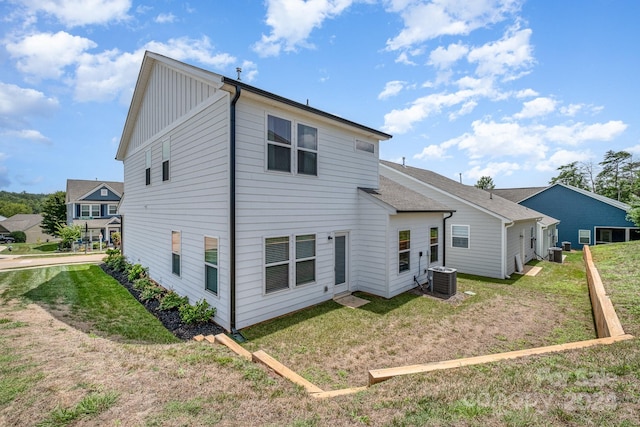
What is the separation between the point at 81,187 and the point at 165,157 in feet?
109

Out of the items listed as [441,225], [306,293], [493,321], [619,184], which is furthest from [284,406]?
[619,184]

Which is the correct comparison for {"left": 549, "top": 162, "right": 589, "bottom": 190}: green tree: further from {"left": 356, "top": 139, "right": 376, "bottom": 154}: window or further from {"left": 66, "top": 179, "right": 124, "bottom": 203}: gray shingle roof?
{"left": 66, "top": 179, "right": 124, "bottom": 203}: gray shingle roof

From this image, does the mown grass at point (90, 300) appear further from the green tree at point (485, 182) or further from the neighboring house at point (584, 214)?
the green tree at point (485, 182)

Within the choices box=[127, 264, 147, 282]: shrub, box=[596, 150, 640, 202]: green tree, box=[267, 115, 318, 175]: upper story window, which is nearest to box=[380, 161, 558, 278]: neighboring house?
box=[267, 115, 318, 175]: upper story window

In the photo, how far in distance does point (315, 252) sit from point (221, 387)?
4.55 m

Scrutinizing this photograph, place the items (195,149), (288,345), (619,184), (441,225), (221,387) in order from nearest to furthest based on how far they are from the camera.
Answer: (221,387) → (288,345) → (195,149) → (441,225) → (619,184)

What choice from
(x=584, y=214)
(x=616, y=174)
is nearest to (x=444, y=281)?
(x=584, y=214)

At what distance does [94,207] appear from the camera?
31703mm

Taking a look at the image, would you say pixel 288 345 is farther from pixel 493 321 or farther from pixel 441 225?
pixel 441 225

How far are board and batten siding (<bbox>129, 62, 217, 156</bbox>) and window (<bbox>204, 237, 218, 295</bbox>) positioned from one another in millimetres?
3568

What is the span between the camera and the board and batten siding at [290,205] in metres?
6.08

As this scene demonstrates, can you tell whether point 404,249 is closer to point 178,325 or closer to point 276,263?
point 276,263

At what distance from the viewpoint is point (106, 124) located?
13.9m

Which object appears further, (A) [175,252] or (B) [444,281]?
(B) [444,281]
